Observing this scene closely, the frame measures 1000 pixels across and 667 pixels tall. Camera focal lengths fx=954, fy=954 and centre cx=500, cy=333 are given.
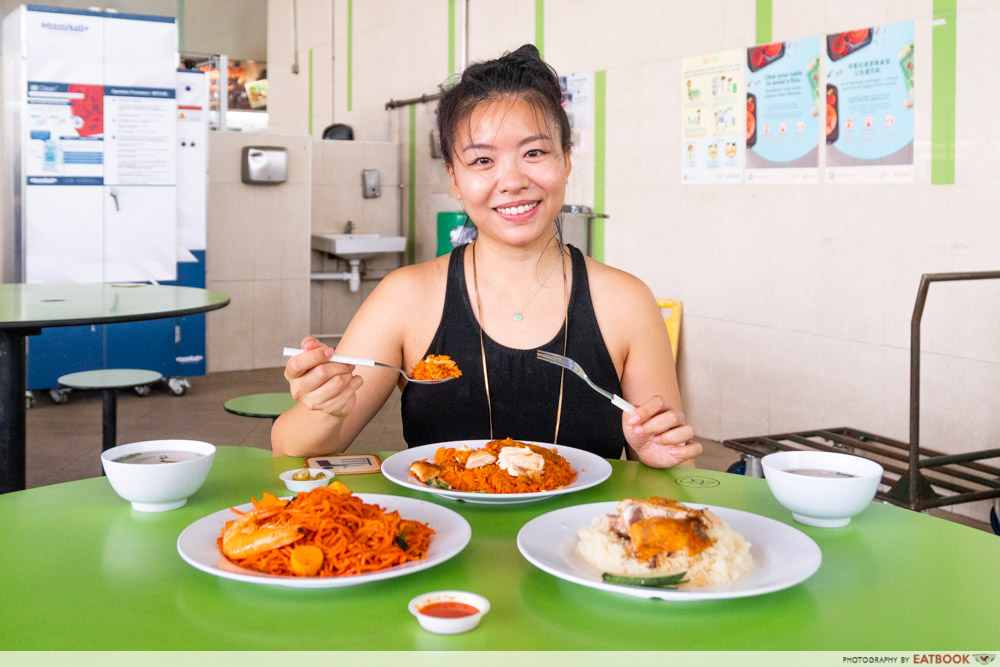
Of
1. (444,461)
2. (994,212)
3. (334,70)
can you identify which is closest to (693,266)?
(994,212)

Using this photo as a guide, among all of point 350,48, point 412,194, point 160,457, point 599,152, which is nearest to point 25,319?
point 160,457

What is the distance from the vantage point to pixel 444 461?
1441 mm

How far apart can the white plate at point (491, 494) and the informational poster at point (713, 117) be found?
3.68m

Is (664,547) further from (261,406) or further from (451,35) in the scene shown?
(451,35)

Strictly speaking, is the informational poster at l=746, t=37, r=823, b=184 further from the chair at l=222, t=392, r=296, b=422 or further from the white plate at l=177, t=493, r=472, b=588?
the white plate at l=177, t=493, r=472, b=588

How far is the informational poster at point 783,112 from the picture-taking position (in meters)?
4.47

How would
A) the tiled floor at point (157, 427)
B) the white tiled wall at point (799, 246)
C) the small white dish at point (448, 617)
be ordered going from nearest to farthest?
the small white dish at point (448, 617), the white tiled wall at point (799, 246), the tiled floor at point (157, 427)

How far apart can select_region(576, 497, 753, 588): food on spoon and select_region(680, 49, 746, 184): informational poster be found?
13.4 ft

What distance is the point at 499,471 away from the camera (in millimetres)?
1344

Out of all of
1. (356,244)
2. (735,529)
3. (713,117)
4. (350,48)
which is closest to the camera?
(735,529)

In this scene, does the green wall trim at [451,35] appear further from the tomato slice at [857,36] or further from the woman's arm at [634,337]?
the woman's arm at [634,337]

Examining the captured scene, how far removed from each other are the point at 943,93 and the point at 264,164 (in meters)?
4.68

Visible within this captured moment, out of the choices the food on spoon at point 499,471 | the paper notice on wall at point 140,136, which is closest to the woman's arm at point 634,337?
the food on spoon at point 499,471
